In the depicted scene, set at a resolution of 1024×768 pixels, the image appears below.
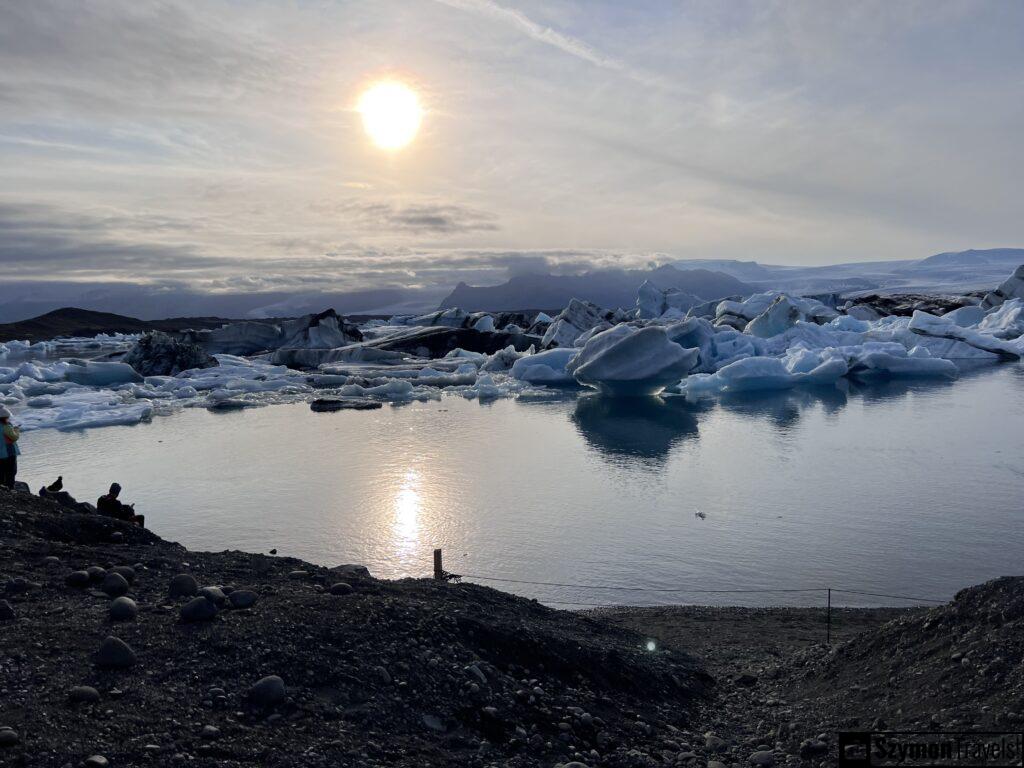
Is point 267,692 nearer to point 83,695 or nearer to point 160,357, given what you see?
point 83,695

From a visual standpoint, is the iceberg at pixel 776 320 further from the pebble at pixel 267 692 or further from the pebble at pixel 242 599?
the pebble at pixel 267 692

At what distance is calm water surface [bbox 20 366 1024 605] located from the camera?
8266mm

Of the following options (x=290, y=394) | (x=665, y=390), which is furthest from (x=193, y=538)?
(x=665, y=390)

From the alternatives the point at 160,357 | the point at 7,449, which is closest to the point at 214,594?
the point at 7,449

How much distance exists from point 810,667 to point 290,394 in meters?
22.6

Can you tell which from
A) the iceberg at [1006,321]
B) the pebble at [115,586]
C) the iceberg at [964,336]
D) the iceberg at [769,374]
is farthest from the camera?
the iceberg at [1006,321]

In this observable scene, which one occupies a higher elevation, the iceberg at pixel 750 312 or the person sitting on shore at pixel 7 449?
the iceberg at pixel 750 312

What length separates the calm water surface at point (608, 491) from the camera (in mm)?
8266

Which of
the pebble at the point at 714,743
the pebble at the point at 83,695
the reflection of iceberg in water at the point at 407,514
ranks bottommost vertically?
the reflection of iceberg in water at the point at 407,514

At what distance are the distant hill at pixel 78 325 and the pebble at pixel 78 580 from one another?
173ft

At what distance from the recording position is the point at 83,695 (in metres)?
2.91

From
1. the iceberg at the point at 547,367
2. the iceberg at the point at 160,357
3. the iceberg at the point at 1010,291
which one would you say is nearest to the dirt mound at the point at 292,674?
the iceberg at the point at 547,367

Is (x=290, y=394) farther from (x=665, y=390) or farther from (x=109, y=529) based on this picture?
(x=109, y=529)

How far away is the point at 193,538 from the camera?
9.20m
